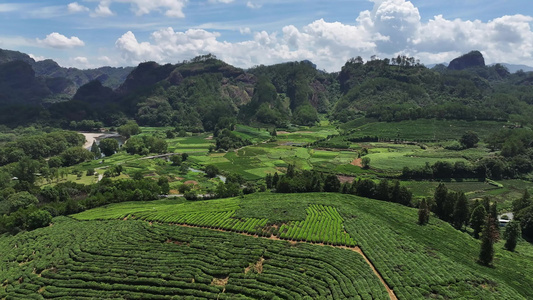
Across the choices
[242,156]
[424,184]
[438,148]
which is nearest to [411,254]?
[424,184]

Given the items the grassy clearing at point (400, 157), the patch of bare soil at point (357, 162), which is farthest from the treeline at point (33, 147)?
the grassy clearing at point (400, 157)

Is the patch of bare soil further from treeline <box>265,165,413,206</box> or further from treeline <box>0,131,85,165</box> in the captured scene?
treeline <box>0,131,85,165</box>

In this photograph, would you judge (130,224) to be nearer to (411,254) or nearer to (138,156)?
(411,254)

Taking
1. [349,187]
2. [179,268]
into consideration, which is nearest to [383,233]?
[349,187]

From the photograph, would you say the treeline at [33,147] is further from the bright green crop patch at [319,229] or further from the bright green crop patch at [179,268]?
the bright green crop patch at [319,229]

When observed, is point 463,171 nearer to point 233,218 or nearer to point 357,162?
point 357,162

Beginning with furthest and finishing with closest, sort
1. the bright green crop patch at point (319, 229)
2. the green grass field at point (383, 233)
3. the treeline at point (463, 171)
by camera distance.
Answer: the treeline at point (463, 171) < the bright green crop patch at point (319, 229) < the green grass field at point (383, 233)

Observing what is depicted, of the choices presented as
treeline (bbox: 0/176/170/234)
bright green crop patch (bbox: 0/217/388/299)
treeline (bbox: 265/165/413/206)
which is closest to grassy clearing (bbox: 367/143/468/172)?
treeline (bbox: 265/165/413/206)

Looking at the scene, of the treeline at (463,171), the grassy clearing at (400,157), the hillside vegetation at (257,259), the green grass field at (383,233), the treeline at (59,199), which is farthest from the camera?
the grassy clearing at (400,157)

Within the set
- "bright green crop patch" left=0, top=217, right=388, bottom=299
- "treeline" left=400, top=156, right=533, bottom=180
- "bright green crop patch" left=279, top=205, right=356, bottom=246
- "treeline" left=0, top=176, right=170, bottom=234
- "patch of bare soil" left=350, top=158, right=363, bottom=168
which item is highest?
"treeline" left=400, top=156, right=533, bottom=180
